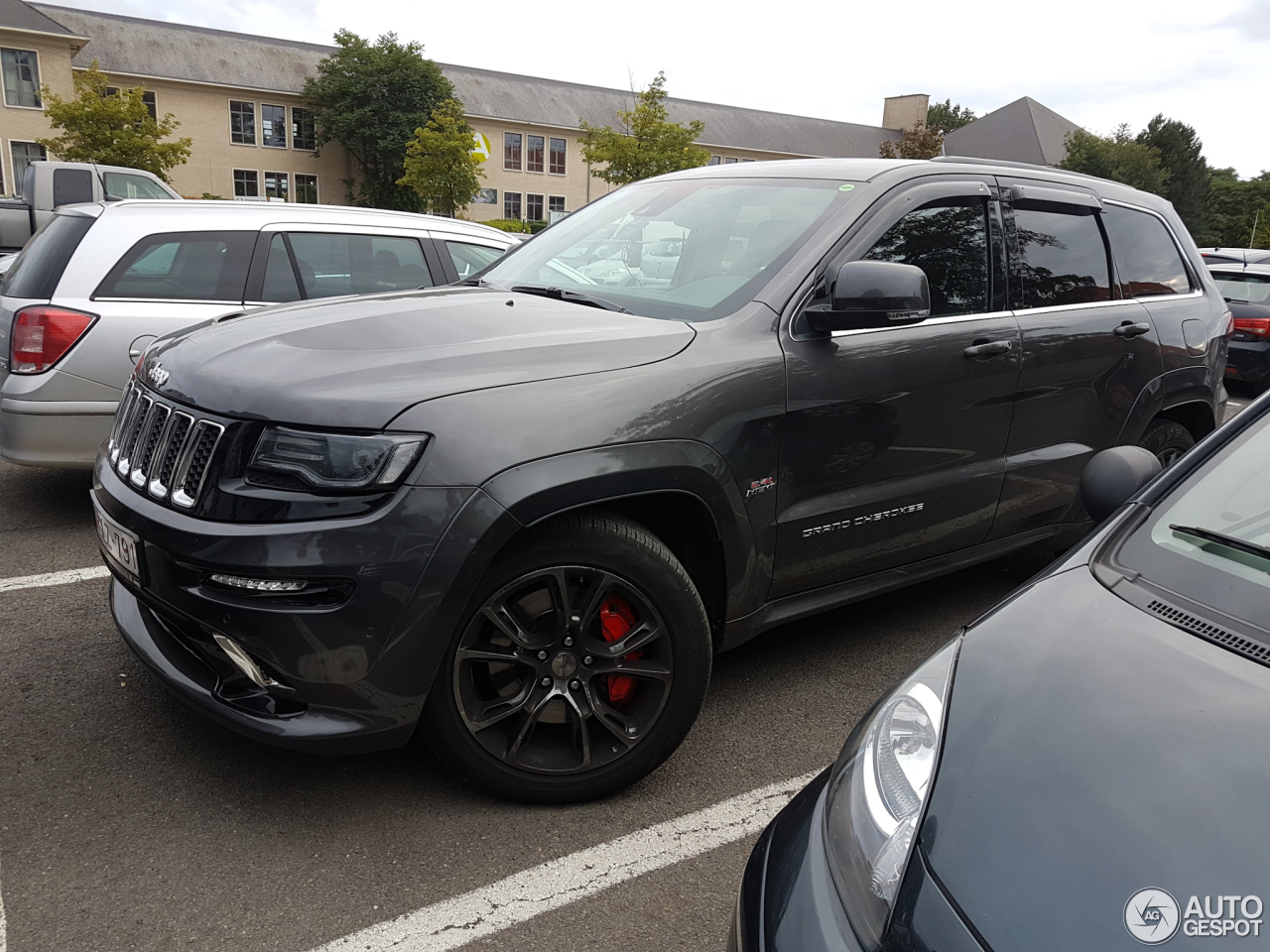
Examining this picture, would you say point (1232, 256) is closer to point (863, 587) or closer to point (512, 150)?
point (863, 587)

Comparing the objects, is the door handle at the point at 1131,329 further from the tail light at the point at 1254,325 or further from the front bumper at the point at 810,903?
the tail light at the point at 1254,325

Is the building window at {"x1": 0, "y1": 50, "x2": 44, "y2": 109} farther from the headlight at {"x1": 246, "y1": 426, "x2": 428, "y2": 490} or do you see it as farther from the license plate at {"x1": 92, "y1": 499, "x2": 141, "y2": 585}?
the headlight at {"x1": 246, "y1": 426, "x2": 428, "y2": 490}

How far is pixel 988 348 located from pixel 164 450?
269 centimetres

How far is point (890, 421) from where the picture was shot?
3.18 metres

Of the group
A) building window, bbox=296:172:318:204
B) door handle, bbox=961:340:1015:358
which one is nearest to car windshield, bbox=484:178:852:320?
door handle, bbox=961:340:1015:358

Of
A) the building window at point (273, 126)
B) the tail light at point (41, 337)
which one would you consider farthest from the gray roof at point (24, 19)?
the tail light at point (41, 337)

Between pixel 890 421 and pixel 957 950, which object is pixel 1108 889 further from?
pixel 890 421

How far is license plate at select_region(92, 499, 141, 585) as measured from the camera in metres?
2.52

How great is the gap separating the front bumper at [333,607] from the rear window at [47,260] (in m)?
3.10

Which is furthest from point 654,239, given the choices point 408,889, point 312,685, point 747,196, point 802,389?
point 408,889

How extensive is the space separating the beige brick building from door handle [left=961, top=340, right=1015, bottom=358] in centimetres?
5091

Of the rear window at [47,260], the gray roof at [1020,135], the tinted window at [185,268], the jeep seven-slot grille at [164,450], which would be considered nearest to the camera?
the jeep seven-slot grille at [164,450]

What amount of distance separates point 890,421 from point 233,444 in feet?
6.59

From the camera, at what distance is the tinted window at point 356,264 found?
547 centimetres
